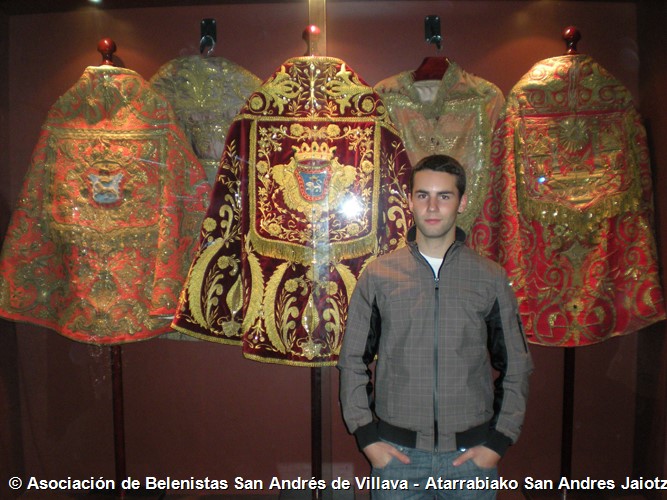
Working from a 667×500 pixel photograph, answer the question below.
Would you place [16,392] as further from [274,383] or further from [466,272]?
[466,272]

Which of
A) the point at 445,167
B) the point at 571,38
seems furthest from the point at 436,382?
the point at 571,38

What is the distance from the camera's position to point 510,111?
7.66 feet

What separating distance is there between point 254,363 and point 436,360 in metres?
1.34

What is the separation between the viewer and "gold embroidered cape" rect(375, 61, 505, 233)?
2.35m

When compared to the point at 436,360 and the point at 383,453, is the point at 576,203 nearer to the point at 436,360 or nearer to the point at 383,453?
the point at 436,360

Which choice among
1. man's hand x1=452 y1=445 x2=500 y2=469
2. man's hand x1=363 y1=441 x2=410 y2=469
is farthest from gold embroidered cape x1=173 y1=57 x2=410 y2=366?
man's hand x1=452 y1=445 x2=500 y2=469

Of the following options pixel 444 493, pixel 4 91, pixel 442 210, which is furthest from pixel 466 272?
pixel 4 91

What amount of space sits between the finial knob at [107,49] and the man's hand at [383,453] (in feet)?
6.34

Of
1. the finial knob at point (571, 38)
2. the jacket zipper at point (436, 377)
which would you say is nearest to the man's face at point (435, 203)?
the jacket zipper at point (436, 377)

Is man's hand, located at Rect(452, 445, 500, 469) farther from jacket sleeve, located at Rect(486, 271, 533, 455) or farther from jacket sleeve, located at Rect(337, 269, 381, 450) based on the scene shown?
jacket sleeve, located at Rect(337, 269, 381, 450)

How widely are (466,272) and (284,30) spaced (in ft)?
4.89

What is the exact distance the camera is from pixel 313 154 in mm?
2199

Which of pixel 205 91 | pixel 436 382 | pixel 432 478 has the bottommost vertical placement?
pixel 432 478

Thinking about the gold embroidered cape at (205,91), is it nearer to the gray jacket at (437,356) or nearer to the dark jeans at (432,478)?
the gray jacket at (437,356)
